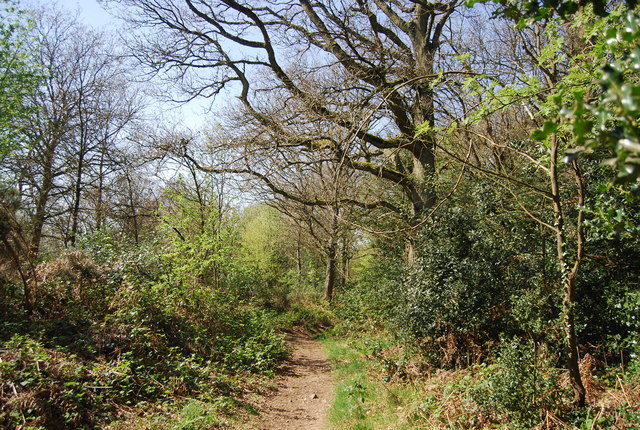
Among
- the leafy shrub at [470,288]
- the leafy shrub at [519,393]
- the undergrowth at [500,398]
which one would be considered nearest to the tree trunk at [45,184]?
the undergrowth at [500,398]

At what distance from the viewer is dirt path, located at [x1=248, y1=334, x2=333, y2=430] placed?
6250 millimetres

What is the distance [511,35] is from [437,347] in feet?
27.5

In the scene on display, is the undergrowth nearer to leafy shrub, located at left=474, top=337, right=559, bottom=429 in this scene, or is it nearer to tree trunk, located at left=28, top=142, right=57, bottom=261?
leafy shrub, located at left=474, top=337, right=559, bottom=429

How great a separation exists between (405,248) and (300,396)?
5.75 metres

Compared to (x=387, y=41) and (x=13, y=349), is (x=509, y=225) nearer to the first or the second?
(x=387, y=41)

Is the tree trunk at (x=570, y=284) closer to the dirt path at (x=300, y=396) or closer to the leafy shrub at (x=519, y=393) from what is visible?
the leafy shrub at (x=519, y=393)

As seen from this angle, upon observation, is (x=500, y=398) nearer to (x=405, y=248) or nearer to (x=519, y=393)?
(x=519, y=393)

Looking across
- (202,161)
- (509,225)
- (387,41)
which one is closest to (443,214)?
(509,225)

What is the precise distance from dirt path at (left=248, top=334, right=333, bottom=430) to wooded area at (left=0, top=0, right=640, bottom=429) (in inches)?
19.3

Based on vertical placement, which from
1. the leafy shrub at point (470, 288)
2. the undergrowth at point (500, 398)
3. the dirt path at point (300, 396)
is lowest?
the dirt path at point (300, 396)

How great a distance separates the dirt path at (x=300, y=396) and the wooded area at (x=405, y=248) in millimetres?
490

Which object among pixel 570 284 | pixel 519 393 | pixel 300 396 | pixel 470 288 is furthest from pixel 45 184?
pixel 570 284

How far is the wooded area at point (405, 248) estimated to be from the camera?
160 inches

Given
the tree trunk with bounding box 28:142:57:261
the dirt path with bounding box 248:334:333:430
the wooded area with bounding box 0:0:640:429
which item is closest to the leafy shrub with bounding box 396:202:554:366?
the wooded area with bounding box 0:0:640:429
